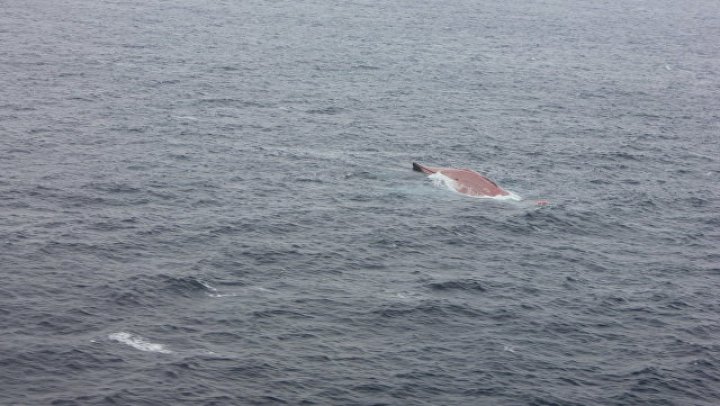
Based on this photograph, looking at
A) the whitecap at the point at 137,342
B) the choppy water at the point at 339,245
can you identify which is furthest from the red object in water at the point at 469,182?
the whitecap at the point at 137,342

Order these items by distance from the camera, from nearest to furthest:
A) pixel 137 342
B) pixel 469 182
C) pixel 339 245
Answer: pixel 137 342 < pixel 339 245 < pixel 469 182

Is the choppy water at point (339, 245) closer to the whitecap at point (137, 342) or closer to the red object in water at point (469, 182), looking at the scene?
the whitecap at point (137, 342)

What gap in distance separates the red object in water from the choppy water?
99.4 inches

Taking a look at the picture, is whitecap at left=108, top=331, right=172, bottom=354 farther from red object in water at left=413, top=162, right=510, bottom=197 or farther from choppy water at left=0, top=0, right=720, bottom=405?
red object in water at left=413, top=162, right=510, bottom=197

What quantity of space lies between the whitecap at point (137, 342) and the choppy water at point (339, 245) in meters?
0.20

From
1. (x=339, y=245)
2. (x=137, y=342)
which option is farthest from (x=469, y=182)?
(x=137, y=342)

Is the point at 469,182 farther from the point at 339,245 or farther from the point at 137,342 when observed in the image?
the point at 137,342

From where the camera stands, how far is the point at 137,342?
8406cm

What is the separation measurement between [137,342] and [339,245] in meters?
29.5

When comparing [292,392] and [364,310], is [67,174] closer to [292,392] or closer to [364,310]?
[364,310]

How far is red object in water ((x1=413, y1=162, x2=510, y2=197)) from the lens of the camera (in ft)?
408

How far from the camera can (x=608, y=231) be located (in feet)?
381

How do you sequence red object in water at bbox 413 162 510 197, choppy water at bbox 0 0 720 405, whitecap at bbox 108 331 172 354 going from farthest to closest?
1. red object in water at bbox 413 162 510 197
2. whitecap at bbox 108 331 172 354
3. choppy water at bbox 0 0 720 405

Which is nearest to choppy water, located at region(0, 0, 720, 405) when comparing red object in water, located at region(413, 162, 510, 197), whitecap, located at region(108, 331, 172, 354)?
whitecap, located at region(108, 331, 172, 354)
